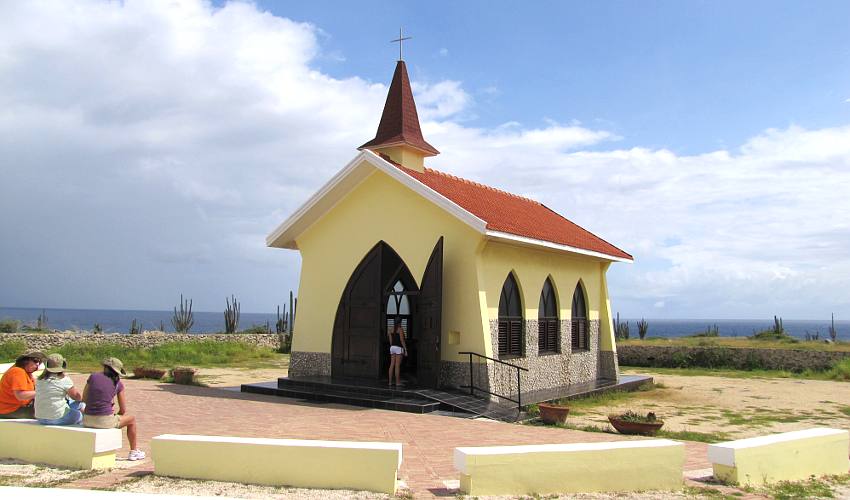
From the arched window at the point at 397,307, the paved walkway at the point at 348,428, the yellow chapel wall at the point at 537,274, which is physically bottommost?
the paved walkway at the point at 348,428

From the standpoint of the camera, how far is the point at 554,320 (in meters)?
17.7

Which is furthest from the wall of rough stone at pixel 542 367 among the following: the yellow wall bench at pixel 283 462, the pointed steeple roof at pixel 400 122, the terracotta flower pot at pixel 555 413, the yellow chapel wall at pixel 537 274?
the yellow wall bench at pixel 283 462

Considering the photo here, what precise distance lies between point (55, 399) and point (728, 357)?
2569cm

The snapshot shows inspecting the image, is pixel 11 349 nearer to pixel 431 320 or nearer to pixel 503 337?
pixel 431 320

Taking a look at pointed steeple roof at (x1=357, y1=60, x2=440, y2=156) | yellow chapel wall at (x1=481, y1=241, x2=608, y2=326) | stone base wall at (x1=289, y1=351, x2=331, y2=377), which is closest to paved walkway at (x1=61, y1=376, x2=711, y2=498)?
stone base wall at (x1=289, y1=351, x2=331, y2=377)

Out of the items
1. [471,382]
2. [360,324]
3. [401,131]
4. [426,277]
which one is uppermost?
[401,131]

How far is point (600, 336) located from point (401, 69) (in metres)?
9.49

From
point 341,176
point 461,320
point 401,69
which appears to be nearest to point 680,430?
point 461,320

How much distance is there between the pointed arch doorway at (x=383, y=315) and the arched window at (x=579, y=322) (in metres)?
4.78

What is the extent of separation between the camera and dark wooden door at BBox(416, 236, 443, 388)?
14.3 m

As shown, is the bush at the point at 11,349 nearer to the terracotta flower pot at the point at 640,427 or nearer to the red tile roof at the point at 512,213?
the red tile roof at the point at 512,213

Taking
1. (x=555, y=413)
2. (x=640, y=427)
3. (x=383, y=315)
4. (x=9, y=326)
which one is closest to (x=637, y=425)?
(x=640, y=427)

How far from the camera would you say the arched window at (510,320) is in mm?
15461

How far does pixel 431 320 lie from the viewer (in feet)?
47.2
